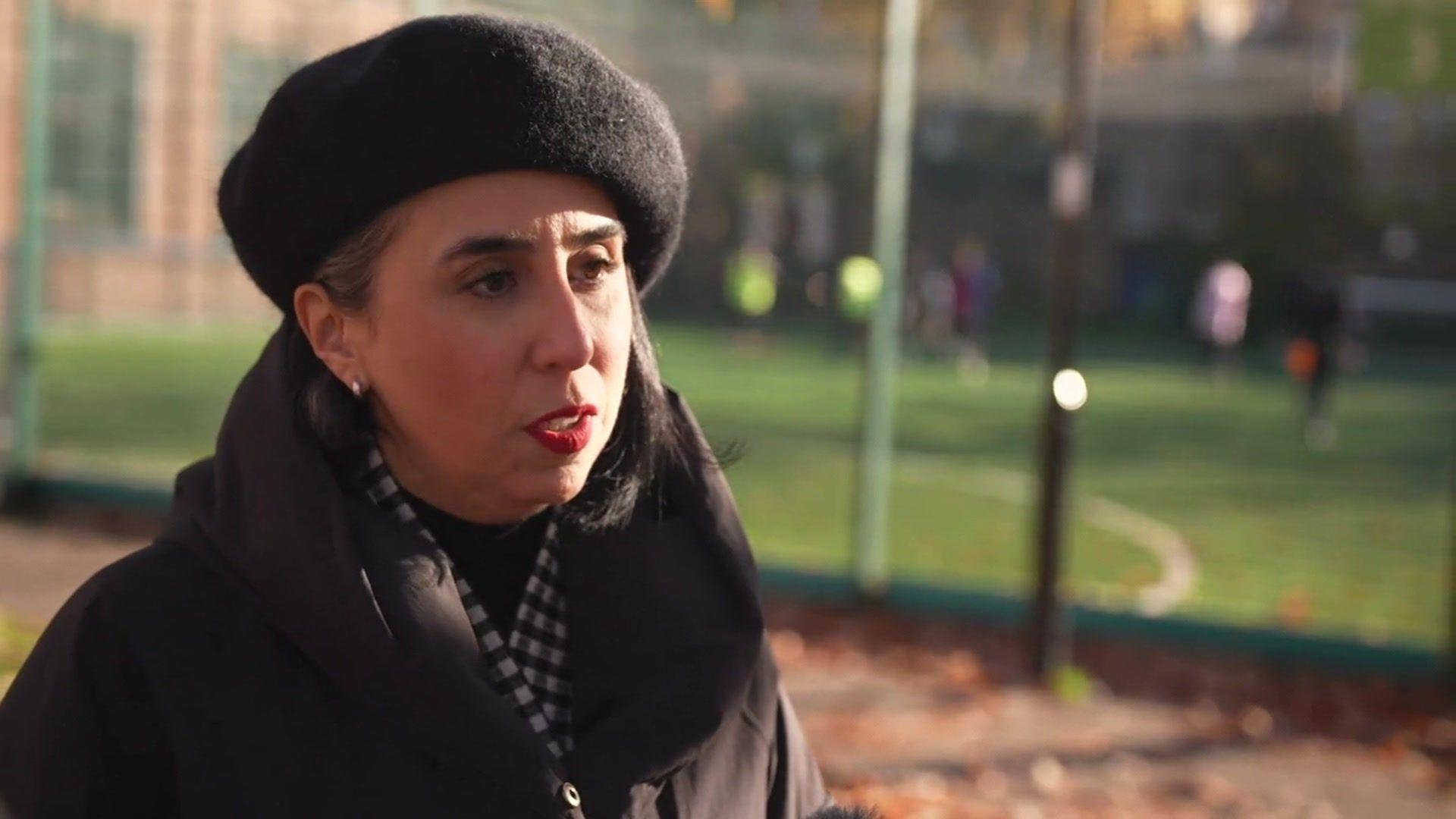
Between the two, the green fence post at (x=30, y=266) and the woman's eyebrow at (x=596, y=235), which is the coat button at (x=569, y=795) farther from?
the green fence post at (x=30, y=266)

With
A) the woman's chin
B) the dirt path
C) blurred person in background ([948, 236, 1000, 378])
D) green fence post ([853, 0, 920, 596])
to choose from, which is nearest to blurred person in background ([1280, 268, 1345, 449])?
blurred person in background ([948, 236, 1000, 378])

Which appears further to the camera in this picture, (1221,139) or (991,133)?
(991,133)

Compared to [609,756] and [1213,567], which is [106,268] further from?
[609,756]

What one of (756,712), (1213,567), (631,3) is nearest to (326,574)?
(756,712)

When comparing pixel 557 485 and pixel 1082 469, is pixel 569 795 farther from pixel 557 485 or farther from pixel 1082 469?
pixel 1082 469

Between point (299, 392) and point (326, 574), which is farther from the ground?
point (299, 392)

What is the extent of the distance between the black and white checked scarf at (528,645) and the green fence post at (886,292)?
6.67 metres

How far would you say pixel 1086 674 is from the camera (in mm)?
7770

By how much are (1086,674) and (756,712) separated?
5996mm

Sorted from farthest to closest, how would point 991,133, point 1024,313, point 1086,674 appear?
point 1024,313 → point 991,133 → point 1086,674

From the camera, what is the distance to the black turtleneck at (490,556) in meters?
1.96

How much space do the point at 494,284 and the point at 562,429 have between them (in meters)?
0.17

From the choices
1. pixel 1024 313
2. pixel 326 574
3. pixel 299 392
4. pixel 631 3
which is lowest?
pixel 1024 313

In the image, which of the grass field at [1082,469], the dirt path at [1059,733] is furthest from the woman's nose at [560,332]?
the grass field at [1082,469]
